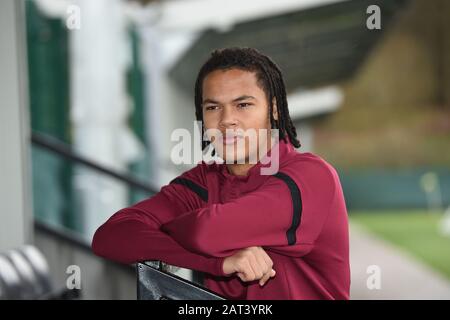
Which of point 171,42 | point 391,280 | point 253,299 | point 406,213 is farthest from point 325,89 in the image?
point 253,299

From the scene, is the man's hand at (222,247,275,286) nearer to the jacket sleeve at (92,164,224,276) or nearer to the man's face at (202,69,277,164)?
the jacket sleeve at (92,164,224,276)

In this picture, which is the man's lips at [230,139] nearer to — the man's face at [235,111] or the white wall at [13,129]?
the man's face at [235,111]

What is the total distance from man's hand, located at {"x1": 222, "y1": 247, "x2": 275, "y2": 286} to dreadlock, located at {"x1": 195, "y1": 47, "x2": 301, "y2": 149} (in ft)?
0.56

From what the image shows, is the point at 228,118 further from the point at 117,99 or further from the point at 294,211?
the point at 117,99

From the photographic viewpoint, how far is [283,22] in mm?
5266

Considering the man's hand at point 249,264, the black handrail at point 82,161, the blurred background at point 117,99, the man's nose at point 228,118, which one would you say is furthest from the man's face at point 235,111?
the black handrail at point 82,161

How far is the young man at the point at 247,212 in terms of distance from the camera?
836 millimetres

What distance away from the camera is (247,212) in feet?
2.72

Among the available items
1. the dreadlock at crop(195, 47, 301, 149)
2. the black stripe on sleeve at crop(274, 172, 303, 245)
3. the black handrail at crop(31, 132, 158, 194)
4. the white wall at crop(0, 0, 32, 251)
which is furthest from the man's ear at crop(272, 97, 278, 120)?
the black handrail at crop(31, 132, 158, 194)

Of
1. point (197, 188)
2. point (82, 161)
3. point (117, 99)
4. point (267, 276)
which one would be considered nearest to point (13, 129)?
point (82, 161)

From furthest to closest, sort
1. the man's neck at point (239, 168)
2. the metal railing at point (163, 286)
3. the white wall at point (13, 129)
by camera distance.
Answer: the white wall at point (13, 129) < the man's neck at point (239, 168) < the metal railing at point (163, 286)

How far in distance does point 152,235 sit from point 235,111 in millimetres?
190

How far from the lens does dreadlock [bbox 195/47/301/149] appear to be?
89 centimetres

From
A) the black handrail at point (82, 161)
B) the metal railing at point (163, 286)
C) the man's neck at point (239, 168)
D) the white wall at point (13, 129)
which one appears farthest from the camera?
the black handrail at point (82, 161)
